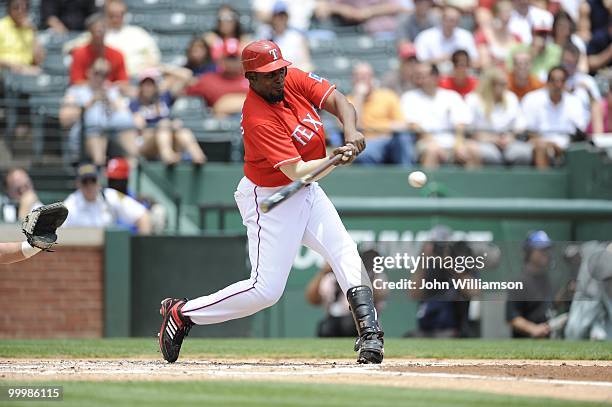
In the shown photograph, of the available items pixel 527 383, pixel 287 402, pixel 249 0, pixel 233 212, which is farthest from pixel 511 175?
pixel 287 402

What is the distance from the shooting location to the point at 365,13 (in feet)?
53.1

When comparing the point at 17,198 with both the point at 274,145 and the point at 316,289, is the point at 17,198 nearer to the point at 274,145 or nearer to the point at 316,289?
the point at 316,289

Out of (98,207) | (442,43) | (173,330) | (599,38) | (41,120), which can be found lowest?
(98,207)

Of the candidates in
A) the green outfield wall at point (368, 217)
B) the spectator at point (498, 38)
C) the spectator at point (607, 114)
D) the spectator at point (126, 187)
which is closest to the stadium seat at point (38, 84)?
the spectator at point (126, 187)

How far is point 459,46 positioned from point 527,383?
911 centimetres

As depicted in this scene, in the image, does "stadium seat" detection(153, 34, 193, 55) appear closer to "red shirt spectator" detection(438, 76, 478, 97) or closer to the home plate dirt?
"red shirt spectator" detection(438, 76, 478, 97)

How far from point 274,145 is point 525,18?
30.7 feet

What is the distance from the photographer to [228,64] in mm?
13758

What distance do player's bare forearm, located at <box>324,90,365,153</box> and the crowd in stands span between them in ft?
18.4

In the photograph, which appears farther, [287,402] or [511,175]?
[511,175]

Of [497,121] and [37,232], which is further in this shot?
[497,121]

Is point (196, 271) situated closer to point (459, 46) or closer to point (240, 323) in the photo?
point (240, 323)

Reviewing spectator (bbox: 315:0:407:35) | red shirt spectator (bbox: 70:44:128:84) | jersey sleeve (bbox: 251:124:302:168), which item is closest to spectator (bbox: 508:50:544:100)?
spectator (bbox: 315:0:407:35)

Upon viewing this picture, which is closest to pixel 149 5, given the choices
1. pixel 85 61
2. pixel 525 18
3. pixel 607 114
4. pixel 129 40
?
pixel 129 40
